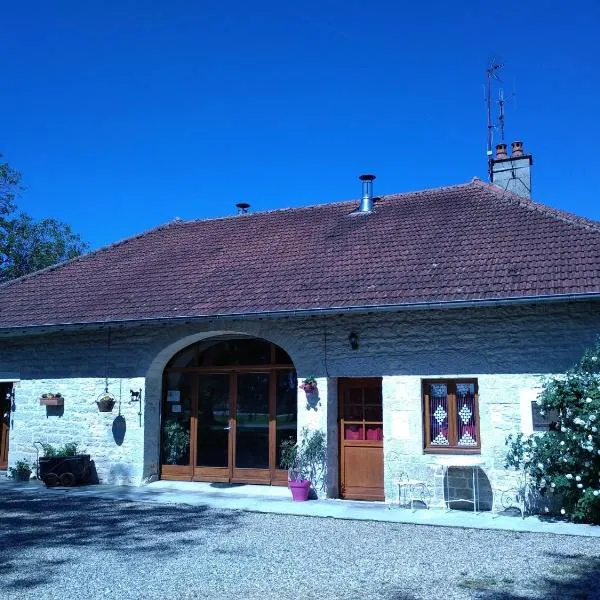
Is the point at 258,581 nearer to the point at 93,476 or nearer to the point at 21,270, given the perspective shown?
the point at 93,476

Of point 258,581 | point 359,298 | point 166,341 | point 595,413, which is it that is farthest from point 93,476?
point 595,413

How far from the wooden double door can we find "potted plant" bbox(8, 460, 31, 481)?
278 centimetres

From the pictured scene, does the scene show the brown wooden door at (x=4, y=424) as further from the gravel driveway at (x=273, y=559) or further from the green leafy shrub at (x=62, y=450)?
the gravel driveway at (x=273, y=559)

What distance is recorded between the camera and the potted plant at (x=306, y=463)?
10336 mm

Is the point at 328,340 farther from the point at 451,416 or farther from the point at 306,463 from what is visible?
the point at 451,416

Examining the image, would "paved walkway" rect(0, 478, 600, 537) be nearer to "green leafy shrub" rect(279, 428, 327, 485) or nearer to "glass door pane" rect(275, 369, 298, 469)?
"green leafy shrub" rect(279, 428, 327, 485)

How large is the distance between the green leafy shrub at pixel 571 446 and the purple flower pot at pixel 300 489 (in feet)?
10.2

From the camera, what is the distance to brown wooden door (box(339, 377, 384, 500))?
10.6 meters

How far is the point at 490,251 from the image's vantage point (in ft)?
35.4

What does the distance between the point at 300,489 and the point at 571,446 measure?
161 inches

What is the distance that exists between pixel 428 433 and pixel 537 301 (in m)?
2.61

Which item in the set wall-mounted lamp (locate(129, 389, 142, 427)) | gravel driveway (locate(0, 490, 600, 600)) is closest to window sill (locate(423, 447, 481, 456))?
gravel driveway (locate(0, 490, 600, 600))

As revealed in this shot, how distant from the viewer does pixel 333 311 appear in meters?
10.1

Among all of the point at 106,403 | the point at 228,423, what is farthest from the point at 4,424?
the point at 228,423
